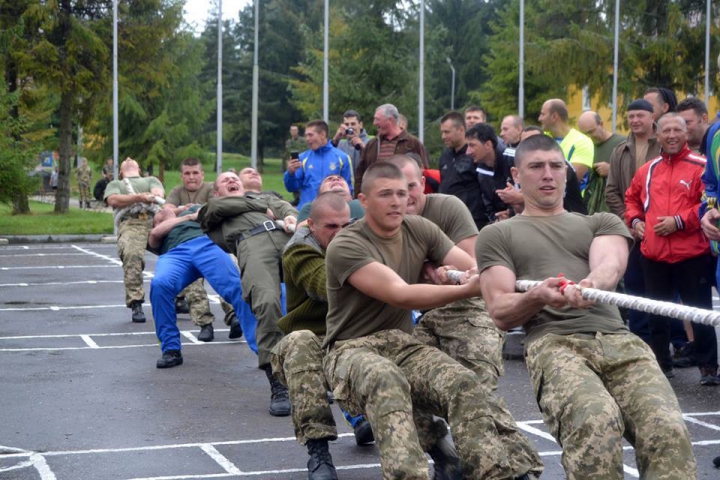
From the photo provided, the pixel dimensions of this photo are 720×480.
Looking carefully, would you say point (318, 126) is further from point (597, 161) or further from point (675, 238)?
point (675, 238)

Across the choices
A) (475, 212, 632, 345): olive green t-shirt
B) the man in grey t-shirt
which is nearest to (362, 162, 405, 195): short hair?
the man in grey t-shirt

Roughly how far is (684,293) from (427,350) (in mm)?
3785

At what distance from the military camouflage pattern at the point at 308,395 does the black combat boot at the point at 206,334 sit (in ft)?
18.1

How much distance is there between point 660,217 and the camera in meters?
9.02

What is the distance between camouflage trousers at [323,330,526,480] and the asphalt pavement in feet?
2.92

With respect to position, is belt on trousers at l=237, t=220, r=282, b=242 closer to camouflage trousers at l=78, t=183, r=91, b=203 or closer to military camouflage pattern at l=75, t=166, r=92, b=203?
military camouflage pattern at l=75, t=166, r=92, b=203

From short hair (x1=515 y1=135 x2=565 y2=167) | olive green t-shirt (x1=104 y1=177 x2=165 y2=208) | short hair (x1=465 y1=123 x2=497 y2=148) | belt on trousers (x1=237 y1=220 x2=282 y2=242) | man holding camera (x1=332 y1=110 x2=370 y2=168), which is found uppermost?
man holding camera (x1=332 y1=110 x2=370 y2=168)

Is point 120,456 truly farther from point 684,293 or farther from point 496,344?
point 684,293

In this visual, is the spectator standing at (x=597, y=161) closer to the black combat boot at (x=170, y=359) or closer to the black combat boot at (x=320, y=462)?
the black combat boot at (x=170, y=359)

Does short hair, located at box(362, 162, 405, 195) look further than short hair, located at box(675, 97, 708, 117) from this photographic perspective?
No

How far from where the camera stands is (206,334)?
11883mm

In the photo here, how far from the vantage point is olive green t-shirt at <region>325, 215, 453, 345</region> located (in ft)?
20.0

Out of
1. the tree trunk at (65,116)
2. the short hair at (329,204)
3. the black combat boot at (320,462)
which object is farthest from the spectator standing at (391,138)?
the tree trunk at (65,116)

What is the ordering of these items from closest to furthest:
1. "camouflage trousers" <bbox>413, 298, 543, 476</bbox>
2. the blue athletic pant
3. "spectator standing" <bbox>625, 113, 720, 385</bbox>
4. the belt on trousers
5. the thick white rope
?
the thick white rope
"camouflage trousers" <bbox>413, 298, 543, 476</bbox>
"spectator standing" <bbox>625, 113, 720, 385</bbox>
the belt on trousers
the blue athletic pant
